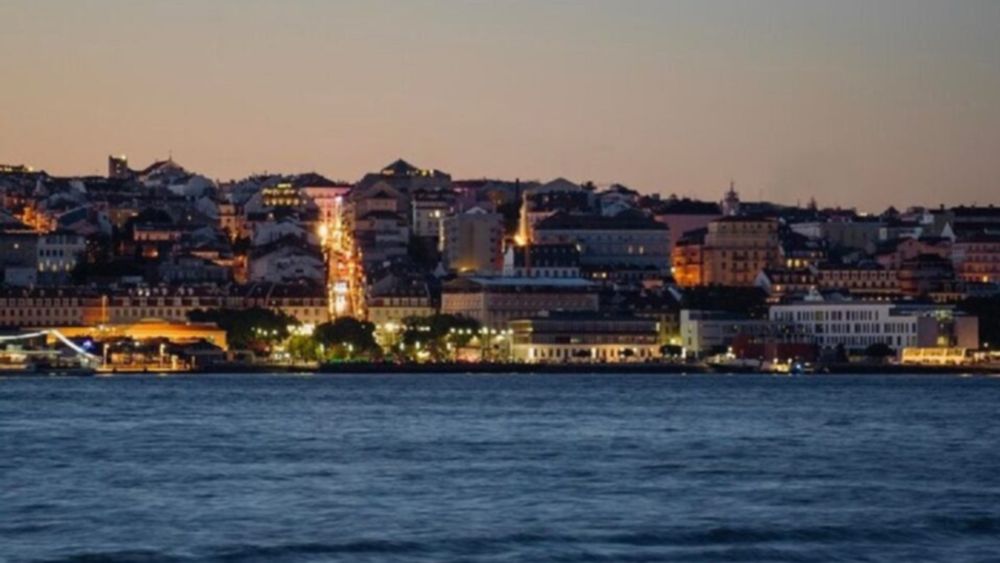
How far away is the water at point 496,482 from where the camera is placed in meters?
19.6

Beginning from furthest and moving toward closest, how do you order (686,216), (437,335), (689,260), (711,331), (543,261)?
1. (686,216)
2. (689,260)
3. (543,261)
4. (711,331)
5. (437,335)

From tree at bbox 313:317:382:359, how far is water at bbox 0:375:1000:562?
31314 mm

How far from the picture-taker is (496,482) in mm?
24781

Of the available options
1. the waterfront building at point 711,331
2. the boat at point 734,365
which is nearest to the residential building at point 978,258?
the waterfront building at point 711,331

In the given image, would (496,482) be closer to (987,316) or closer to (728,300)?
(987,316)

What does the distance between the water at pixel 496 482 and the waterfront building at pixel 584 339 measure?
32970 mm

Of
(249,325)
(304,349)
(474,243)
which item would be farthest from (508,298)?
(474,243)

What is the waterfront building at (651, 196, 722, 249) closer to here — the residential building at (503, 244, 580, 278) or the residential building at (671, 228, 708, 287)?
the residential building at (671, 228, 708, 287)

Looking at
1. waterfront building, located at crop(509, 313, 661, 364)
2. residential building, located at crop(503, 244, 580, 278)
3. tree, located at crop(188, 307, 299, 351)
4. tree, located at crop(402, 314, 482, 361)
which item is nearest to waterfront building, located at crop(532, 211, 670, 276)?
residential building, located at crop(503, 244, 580, 278)

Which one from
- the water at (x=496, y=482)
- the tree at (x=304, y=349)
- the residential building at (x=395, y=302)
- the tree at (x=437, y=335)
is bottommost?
the water at (x=496, y=482)

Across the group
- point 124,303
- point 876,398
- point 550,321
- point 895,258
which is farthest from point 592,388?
point 895,258

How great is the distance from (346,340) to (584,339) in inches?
274

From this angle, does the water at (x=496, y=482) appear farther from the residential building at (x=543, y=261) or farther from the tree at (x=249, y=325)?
the residential building at (x=543, y=261)

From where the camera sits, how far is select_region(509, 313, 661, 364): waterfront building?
77.6 meters
